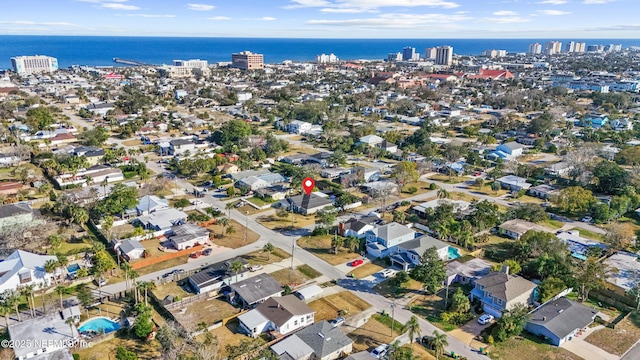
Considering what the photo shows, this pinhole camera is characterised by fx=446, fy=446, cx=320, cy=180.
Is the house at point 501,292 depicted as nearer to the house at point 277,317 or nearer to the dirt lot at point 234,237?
the house at point 277,317

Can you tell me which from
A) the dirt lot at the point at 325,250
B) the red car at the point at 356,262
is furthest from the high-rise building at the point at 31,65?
the red car at the point at 356,262

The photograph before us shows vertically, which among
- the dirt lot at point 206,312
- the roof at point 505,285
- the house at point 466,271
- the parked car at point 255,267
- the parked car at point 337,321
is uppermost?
the roof at point 505,285

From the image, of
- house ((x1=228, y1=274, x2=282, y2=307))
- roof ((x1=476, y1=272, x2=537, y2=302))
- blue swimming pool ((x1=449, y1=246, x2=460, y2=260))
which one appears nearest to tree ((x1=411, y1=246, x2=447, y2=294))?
roof ((x1=476, y1=272, x2=537, y2=302))

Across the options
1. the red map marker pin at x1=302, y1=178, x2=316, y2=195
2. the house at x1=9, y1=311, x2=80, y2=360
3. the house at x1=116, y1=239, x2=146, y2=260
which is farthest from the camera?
the red map marker pin at x1=302, y1=178, x2=316, y2=195

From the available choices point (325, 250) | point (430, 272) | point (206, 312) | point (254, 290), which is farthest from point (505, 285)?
point (206, 312)

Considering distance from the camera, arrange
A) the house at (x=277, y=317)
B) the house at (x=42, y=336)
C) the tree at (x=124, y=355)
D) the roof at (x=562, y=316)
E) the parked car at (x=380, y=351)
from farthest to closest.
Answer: the house at (x=277, y=317)
the roof at (x=562, y=316)
the parked car at (x=380, y=351)
the house at (x=42, y=336)
the tree at (x=124, y=355)

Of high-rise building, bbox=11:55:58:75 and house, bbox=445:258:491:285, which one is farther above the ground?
high-rise building, bbox=11:55:58:75

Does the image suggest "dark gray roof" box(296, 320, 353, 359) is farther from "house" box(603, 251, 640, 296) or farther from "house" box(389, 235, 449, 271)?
"house" box(603, 251, 640, 296)
